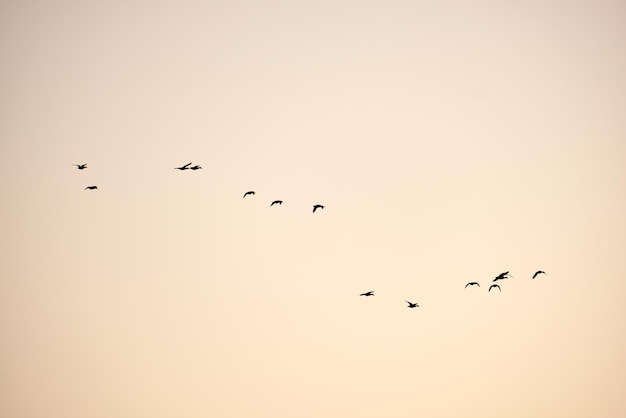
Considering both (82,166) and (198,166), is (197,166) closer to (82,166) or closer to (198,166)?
(198,166)

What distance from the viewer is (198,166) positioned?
95.1m

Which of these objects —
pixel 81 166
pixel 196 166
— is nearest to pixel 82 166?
→ pixel 81 166

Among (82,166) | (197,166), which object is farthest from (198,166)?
(82,166)

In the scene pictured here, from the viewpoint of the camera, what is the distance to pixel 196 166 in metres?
Result: 95.4

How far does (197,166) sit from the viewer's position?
3755 inches

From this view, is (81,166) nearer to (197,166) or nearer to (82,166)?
(82,166)

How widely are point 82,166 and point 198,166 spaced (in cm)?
1181

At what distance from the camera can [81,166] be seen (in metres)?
90.6

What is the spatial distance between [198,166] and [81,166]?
38.9ft

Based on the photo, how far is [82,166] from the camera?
90.4m

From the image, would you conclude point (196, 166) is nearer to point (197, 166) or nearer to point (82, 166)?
point (197, 166)

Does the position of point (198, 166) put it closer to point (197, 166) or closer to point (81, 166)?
point (197, 166)

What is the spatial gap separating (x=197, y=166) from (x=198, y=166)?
0.93 ft

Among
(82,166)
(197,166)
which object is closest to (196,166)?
(197,166)
